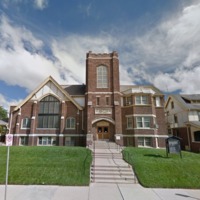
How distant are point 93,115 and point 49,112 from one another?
273 inches

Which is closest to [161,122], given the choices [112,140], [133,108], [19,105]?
[133,108]

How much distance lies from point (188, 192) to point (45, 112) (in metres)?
20.8

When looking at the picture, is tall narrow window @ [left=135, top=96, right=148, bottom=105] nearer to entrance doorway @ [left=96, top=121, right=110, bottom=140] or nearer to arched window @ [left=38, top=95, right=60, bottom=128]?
entrance doorway @ [left=96, top=121, right=110, bottom=140]

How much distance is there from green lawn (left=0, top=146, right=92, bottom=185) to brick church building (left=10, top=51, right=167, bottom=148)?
781 cm

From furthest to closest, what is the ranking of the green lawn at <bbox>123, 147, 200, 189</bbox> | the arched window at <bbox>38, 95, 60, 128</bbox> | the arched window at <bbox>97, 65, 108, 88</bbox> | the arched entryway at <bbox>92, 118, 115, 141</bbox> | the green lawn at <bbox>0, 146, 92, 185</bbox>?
the arched window at <bbox>97, 65, 108, 88</bbox> → the arched window at <bbox>38, 95, 60, 128</bbox> → the arched entryway at <bbox>92, 118, 115, 141</bbox> → the green lawn at <bbox>0, 146, 92, 185</bbox> → the green lawn at <bbox>123, 147, 200, 189</bbox>

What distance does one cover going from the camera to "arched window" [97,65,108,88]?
2498 cm

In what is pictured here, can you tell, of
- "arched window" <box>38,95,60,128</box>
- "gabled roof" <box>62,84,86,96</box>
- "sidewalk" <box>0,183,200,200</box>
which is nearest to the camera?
"sidewalk" <box>0,183,200,200</box>

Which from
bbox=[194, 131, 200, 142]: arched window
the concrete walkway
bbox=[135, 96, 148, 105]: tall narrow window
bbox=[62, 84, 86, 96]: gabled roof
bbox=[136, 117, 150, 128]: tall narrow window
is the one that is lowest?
the concrete walkway

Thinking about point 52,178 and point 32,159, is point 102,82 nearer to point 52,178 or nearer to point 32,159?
point 32,159

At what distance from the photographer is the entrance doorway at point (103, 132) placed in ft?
76.6

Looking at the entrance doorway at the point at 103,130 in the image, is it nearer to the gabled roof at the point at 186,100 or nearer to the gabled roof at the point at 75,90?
the gabled roof at the point at 75,90

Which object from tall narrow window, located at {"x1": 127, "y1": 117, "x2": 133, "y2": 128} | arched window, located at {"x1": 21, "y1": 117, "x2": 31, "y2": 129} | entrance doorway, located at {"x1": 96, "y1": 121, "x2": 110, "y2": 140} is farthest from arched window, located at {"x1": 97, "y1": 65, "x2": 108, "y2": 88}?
arched window, located at {"x1": 21, "y1": 117, "x2": 31, "y2": 129}

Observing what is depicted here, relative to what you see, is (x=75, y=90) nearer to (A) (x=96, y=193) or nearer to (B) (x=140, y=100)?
(B) (x=140, y=100)

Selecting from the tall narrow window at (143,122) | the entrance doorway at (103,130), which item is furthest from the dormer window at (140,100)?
the entrance doorway at (103,130)
